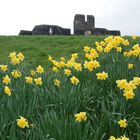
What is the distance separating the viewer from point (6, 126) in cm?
448

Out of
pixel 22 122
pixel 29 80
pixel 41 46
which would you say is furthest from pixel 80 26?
pixel 22 122

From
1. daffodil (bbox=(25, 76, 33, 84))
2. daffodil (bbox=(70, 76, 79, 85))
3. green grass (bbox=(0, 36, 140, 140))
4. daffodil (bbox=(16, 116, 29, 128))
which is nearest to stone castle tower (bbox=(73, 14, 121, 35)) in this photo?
green grass (bbox=(0, 36, 140, 140))

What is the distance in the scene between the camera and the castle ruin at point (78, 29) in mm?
22234

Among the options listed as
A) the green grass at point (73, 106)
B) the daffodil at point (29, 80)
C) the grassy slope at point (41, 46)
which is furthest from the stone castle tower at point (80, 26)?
the daffodil at point (29, 80)

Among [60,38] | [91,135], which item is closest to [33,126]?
[91,135]

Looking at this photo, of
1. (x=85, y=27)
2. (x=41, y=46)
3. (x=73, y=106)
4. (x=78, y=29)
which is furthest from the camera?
(x=85, y=27)

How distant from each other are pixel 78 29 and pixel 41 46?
9129 mm

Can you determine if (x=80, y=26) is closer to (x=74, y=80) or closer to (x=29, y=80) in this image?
(x=29, y=80)

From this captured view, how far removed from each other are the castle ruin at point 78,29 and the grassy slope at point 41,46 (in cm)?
541

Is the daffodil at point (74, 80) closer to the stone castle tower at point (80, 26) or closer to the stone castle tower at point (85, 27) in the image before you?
the stone castle tower at point (85, 27)

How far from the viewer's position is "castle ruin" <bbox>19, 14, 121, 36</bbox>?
72.9 feet

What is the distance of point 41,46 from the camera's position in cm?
1494

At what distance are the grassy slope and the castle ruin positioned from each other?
17.8 feet

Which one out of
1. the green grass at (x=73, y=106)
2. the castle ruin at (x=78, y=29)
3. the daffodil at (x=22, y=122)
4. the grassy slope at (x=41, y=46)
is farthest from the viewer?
the castle ruin at (x=78, y=29)
